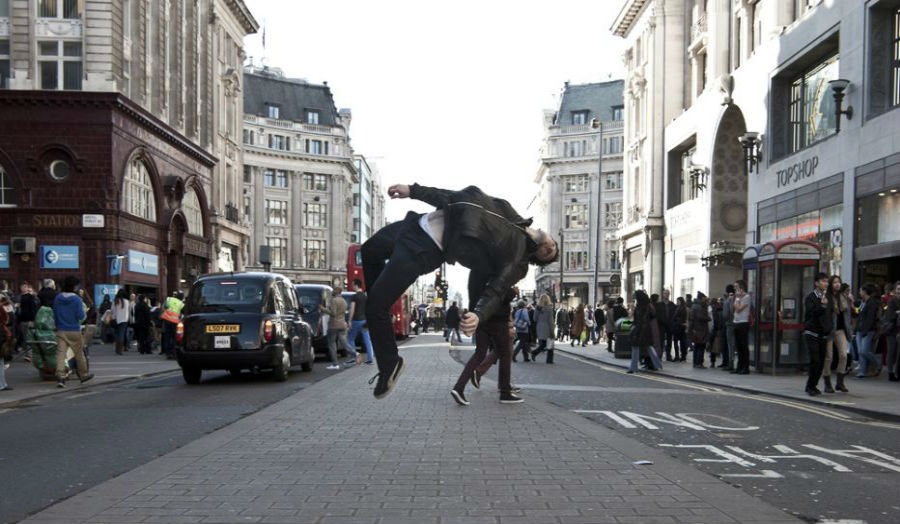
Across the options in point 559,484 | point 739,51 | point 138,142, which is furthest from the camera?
point 138,142

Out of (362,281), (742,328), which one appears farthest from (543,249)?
(362,281)

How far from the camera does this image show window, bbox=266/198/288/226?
306 feet

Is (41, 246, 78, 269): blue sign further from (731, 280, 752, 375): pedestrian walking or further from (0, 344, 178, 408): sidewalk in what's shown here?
(731, 280, 752, 375): pedestrian walking

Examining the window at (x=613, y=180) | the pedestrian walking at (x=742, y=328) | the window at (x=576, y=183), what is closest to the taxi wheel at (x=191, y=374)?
the pedestrian walking at (x=742, y=328)

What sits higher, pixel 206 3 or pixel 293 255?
pixel 206 3

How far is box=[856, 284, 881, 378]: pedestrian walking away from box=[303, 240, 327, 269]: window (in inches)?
3239

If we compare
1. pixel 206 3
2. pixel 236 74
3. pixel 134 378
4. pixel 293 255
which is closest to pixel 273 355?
pixel 134 378

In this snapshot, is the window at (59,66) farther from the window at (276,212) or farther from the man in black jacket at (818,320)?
the window at (276,212)

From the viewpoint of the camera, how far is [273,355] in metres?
14.6

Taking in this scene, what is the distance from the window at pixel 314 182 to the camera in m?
96.6

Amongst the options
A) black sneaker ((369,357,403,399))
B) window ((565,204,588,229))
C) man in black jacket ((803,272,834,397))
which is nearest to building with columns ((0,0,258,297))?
man in black jacket ((803,272,834,397))

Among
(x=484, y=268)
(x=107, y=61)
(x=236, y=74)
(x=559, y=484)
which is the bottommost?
(x=559, y=484)

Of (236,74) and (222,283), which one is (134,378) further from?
(236,74)

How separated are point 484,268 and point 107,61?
30.4 m
